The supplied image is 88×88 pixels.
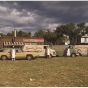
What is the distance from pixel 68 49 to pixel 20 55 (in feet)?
29.9

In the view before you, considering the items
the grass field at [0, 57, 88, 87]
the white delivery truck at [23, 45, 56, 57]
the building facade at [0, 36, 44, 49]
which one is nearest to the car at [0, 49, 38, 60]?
the white delivery truck at [23, 45, 56, 57]

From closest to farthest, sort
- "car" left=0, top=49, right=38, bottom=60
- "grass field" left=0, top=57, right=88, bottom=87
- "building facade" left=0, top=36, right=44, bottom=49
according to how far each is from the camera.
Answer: "grass field" left=0, top=57, right=88, bottom=87
"car" left=0, top=49, right=38, bottom=60
"building facade" left=0, top=36, right=44, bottom=49

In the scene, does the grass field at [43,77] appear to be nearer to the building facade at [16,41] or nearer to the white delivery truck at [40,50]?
the white delivery truck at [40,50]

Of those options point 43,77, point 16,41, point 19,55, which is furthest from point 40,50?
point 16,41

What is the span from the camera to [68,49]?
2739 centimetres

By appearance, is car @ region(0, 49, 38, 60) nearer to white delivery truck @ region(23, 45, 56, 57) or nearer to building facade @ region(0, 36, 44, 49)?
white delivery truck @ region(23, 45, 56, 57)

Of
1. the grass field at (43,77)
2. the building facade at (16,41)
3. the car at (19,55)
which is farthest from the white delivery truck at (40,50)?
the building facade at (16,41)

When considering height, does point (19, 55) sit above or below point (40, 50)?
below

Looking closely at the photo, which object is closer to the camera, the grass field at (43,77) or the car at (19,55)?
the grass field at (43,77)

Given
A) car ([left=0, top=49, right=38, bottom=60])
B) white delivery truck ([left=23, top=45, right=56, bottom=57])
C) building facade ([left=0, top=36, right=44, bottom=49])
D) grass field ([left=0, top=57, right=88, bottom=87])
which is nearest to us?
grass field ([left=0, top=57, right=88, bottom=87])

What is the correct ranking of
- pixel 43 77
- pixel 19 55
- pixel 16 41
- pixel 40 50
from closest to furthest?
1. pixel 43 77
2. pixel 19 55
3. pixel 40 50
4. pixel 16 41

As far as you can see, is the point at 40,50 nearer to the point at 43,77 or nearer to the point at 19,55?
the point at 19,55

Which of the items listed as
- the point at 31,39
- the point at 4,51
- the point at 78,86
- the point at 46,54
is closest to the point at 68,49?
the point at 46,54

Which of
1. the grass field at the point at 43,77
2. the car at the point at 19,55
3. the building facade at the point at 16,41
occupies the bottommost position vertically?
the grass field at the point at 43,77
